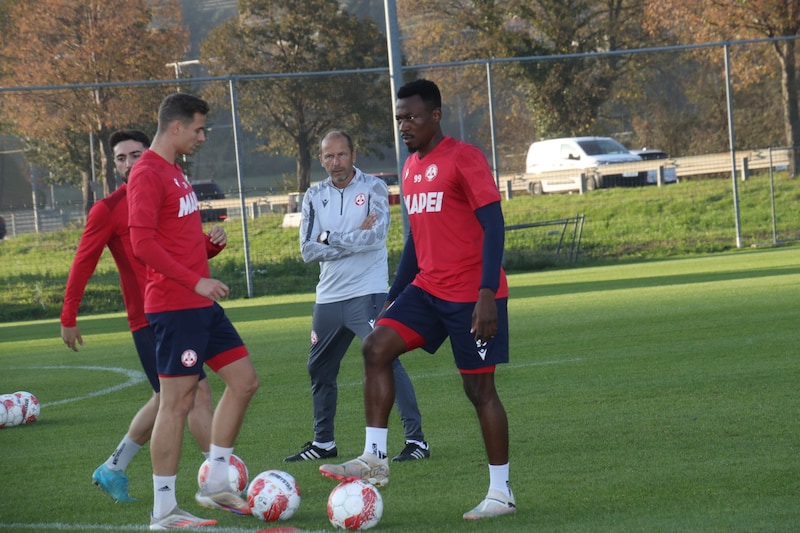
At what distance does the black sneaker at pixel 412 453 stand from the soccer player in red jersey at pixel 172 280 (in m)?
1.77

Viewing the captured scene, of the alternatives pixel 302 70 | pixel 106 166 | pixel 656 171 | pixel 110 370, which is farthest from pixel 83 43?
pixel 110 370

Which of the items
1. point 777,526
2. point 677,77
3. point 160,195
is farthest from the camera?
point 677,77

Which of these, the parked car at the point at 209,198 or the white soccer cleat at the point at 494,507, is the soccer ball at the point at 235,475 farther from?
the parked car at the point at 209,198

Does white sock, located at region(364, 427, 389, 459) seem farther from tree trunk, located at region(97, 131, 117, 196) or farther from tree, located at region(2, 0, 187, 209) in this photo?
tree, located at region(2, 0, 187, 209)

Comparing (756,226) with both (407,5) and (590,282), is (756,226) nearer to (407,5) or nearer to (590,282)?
(590,282)

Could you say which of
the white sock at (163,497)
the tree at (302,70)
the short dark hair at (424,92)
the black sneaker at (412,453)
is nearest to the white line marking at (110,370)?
the black sneaker at (412,453)

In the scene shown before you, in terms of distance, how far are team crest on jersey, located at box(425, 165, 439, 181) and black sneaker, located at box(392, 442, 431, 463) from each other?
205cm

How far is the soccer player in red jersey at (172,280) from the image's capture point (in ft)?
18.6

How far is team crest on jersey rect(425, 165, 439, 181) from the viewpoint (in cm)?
604

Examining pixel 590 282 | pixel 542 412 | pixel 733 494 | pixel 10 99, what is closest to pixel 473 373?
pixel 733 494

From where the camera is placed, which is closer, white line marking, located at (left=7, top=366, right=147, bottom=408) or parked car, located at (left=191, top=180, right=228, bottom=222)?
white line marking, located at (left=7, top=366, right=147, bottom=408)

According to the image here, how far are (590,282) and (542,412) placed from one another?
36.5ft

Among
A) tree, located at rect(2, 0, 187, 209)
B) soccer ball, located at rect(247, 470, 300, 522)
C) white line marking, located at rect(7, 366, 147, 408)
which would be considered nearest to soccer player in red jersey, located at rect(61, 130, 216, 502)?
soccer ball, located at rect(247, 470, 300, 522)

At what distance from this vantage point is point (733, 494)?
19.0ft
